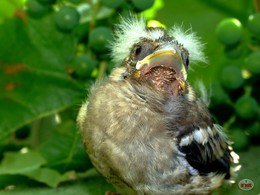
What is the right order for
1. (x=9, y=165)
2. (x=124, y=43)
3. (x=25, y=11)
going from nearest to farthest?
(x=124, y=43)
(x=9, y=165)
(x=25, y=11)

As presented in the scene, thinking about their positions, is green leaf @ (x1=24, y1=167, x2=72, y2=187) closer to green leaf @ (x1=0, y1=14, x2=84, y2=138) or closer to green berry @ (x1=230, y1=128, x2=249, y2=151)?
green leaf @ (x1=0, y1=14, x2=84, y2=138)

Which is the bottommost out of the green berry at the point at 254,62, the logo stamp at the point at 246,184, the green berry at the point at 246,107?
the logo stamp at the point at 246,184

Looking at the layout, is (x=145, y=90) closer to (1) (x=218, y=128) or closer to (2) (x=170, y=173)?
(2) (x=170, y=173)

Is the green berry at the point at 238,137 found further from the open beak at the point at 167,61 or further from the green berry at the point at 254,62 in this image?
the open beak at the point at 167,61

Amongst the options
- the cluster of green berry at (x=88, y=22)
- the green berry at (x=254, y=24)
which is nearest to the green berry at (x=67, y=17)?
the cluster of green berry at (x=88, y=22)

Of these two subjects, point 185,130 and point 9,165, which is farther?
point 9,165

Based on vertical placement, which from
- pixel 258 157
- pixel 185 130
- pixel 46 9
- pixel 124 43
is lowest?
pixel 258 157

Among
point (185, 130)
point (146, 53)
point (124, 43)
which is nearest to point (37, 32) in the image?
point (124, 43)
